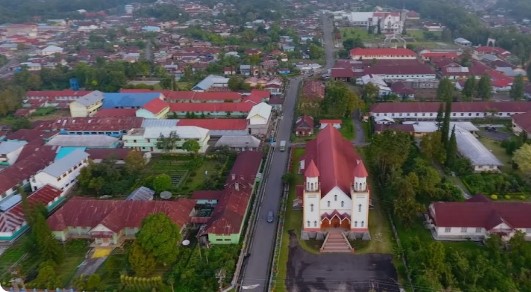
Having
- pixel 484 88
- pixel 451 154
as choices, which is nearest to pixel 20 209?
pixel 451 154

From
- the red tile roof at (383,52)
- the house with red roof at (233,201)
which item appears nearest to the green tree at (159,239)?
the house with red roof at (233,201)

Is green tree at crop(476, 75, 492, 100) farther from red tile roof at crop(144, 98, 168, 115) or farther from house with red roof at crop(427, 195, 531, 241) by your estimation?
red tile roof at crop(144, 98, 168, 115)

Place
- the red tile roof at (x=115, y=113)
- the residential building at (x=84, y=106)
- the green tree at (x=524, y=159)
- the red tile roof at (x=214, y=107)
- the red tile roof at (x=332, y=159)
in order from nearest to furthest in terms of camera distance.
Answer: the red tile roof at (x=332, y=159) < the green tree at (x=524, y=159) < the red tile roof at (x=115, y=113) < the red tile roof at (x=214, y=107) < the residential building at (x=84, y=106)

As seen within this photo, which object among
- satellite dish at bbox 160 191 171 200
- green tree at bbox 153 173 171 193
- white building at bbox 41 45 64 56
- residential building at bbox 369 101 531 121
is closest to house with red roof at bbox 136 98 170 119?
green tree at bbox 153 173 171 193

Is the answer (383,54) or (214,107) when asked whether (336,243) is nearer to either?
(214,107)

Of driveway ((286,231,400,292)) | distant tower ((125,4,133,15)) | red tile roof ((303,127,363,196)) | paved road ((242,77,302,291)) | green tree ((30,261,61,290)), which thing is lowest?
paved road ((242,77,302,291))

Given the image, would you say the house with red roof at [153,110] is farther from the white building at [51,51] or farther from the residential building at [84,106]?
the white building at [51,51]

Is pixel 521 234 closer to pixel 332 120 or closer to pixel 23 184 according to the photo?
pixel 332 120
